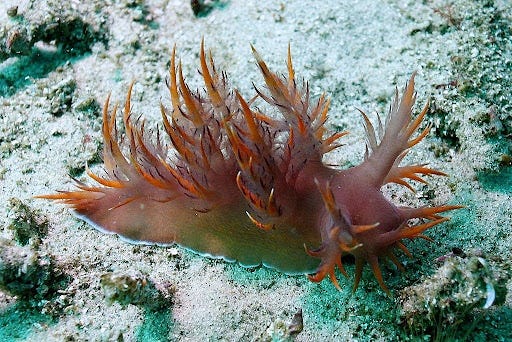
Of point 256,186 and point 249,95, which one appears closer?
point 256,186

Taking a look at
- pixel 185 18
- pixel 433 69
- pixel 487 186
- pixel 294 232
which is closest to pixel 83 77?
pixel 185 18

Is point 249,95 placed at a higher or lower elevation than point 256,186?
lower

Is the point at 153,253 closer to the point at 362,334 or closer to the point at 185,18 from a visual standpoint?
the point at 362,334
